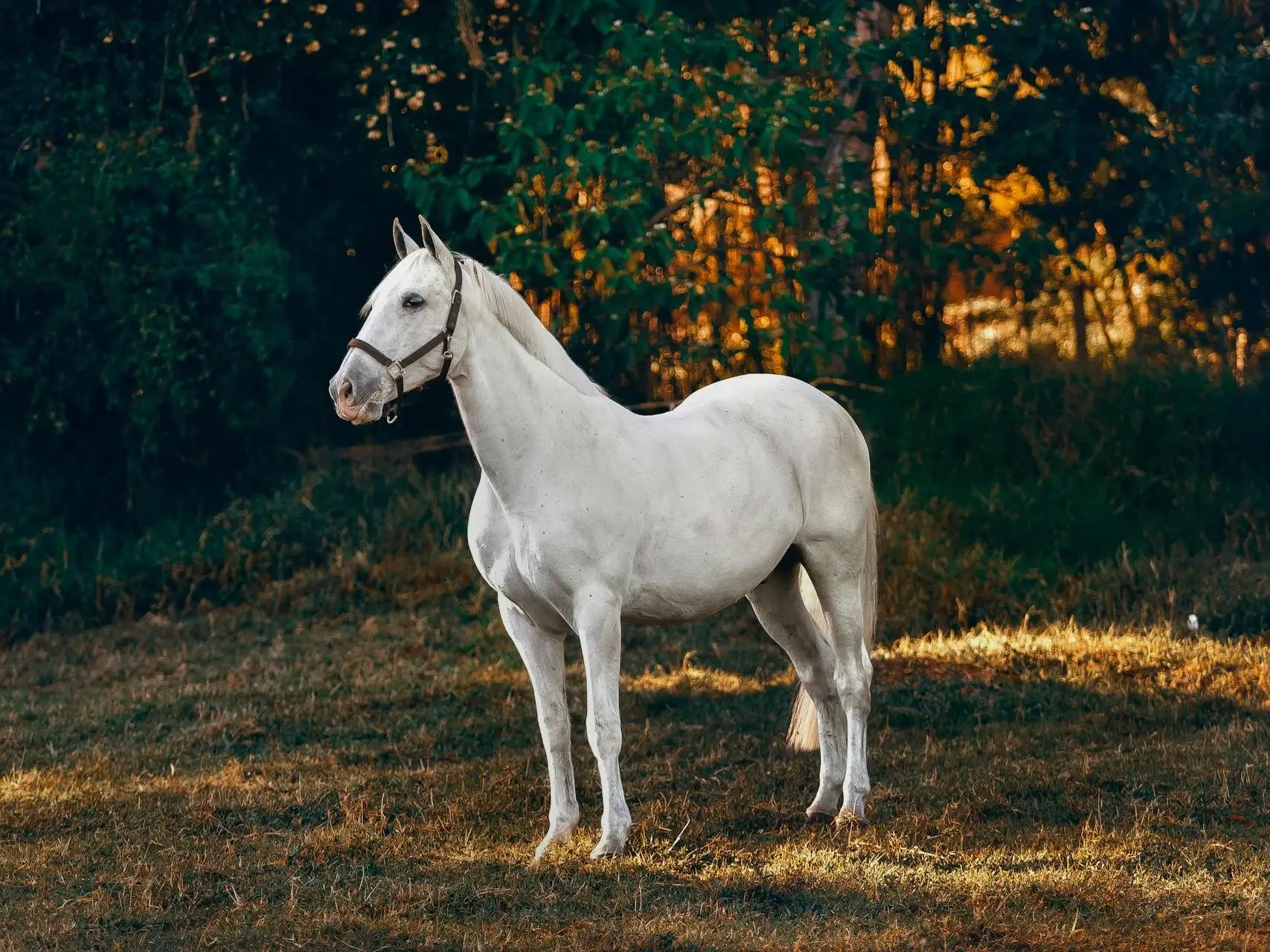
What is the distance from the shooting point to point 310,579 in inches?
443

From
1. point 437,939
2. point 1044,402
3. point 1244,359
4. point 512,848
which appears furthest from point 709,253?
point 437,939

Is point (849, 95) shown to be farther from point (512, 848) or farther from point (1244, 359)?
point (512, 848)

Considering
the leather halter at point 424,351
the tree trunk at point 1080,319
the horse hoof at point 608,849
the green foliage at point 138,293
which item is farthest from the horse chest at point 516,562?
the tree trunk at point 1080,319

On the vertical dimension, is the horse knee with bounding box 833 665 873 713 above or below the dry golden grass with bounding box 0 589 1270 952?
above

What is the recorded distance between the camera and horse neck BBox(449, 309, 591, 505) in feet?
17.7

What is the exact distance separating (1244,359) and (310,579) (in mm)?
8104

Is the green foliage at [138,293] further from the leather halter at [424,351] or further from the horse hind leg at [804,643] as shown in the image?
the leather halter at [424,351]

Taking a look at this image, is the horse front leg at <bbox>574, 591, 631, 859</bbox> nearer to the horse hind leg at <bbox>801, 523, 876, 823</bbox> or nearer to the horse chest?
the horse chest

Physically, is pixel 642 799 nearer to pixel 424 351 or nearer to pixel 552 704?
pixel 552 704

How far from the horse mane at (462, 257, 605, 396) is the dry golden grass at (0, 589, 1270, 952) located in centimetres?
170

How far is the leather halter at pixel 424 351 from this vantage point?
16.8ft

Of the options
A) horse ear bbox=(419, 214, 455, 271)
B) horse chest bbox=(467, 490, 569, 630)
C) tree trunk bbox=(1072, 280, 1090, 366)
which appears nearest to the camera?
horse ear bbox=(419, 214, 455, 271)

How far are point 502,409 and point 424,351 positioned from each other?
389 mm

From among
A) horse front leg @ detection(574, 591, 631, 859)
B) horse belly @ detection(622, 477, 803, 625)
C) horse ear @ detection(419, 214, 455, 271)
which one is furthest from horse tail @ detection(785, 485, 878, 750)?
horse ear @ detection(419, 214, 455, 271)
